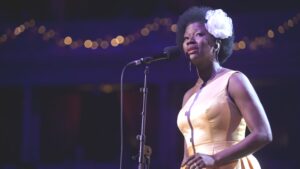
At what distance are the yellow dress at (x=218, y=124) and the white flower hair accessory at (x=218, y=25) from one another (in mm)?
217

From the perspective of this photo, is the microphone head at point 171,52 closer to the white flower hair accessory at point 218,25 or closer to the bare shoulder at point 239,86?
the white flower hair accessory at point 218,25

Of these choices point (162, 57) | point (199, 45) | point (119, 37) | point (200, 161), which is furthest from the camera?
point (119, 37)

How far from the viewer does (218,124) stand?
3.17 metres

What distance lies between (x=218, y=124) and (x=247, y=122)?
6.7 inches

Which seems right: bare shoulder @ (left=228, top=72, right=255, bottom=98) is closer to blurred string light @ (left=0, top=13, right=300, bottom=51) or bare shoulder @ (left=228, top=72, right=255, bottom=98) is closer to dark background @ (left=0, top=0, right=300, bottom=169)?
dark background @ (left=0, top=0, right=300, bottom=169)

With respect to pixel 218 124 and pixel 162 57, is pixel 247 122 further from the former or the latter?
pixel 162 57

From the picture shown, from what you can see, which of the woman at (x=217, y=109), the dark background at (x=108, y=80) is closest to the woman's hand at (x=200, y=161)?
the woman at (x=217, y=109)

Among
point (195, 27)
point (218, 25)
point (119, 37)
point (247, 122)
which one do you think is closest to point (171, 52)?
point (195, 27)

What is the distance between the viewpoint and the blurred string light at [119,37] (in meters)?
9.45

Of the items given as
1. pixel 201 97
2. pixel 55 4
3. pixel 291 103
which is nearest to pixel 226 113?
pixel 201 97

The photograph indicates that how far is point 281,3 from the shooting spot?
10.1 metres

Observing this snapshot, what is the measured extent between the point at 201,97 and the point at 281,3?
23.4 ft

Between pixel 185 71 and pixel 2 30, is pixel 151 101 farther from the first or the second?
pixel 2 30

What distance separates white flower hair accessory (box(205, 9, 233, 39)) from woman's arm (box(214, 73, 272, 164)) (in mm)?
289
